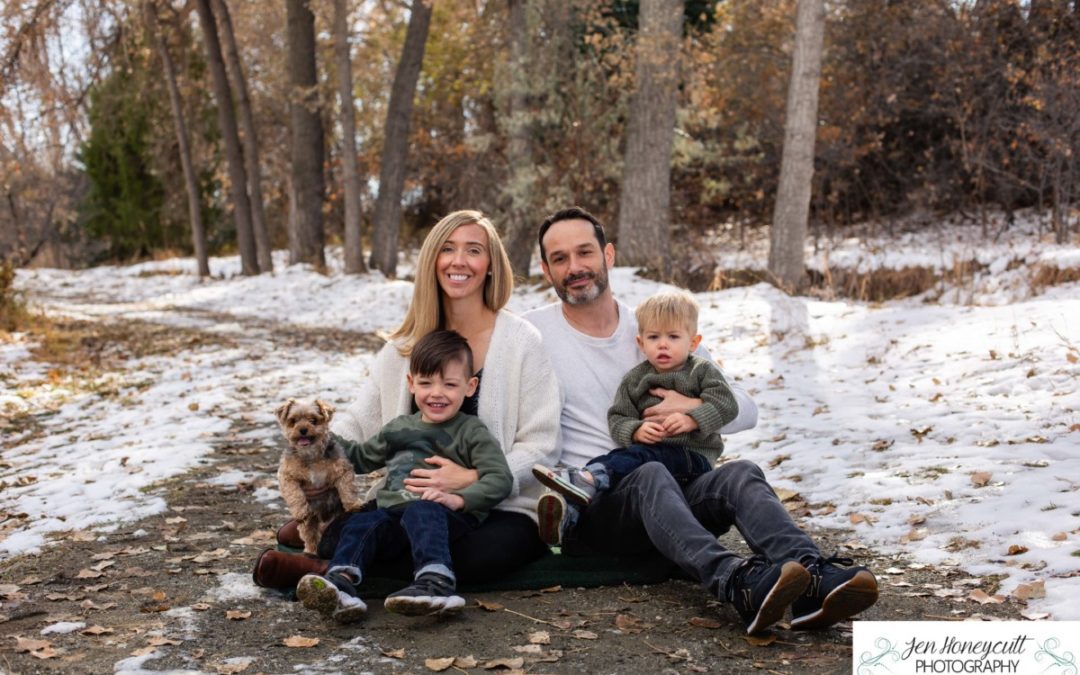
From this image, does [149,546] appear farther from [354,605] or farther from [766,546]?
[766,546]

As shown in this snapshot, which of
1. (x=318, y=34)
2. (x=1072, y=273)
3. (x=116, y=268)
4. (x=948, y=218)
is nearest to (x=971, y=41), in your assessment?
(x=948, y=218)

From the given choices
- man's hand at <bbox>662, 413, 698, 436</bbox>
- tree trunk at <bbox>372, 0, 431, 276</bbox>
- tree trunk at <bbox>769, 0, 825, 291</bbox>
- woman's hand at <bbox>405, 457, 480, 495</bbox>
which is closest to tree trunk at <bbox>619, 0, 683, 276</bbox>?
tree trunk at <bbox>769, 0, 825, 291</bbox>

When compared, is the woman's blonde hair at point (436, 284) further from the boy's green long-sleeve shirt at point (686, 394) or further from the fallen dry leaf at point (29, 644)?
the fallen dry leaf at point (29, 644)

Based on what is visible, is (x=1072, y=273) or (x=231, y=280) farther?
(x=231, y=280)

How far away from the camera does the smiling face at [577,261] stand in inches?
184

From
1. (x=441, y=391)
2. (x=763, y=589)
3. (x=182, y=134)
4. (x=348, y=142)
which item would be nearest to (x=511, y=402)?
(x=441, y=391)

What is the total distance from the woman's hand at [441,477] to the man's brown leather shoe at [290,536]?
2.54 feet

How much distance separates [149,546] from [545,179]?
43.8 feet

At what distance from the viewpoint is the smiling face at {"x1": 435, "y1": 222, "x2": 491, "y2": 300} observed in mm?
4520

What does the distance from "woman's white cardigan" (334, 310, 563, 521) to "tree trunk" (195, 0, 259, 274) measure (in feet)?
62.5

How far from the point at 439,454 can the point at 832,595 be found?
67.6 inches

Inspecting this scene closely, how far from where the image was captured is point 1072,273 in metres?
12.0

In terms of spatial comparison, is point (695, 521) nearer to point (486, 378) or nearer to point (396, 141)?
point (486, 378)

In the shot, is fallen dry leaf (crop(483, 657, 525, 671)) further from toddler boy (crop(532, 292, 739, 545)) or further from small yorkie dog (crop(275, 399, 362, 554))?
small yorkie dog (crop(275, 399, 362, 554))
